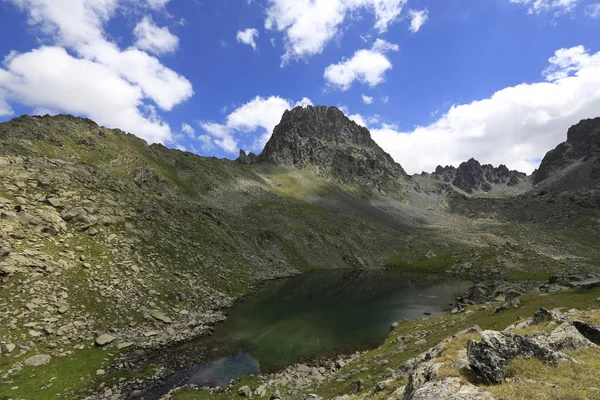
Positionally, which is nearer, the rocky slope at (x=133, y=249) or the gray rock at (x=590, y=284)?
the rocky slope at (x=133, y=249)

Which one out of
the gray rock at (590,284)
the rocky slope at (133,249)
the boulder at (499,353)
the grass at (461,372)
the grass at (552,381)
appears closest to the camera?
the grass at (552,381)

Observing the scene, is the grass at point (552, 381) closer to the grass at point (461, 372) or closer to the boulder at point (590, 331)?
the grass at point (461, 372)

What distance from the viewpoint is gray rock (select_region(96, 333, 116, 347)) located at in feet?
115

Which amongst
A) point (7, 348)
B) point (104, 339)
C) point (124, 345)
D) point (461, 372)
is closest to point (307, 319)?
point (124, 345)

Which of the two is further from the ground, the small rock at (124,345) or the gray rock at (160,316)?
the gray rock at (160,316)

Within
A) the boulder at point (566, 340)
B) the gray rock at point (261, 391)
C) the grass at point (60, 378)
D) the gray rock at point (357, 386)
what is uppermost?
the boulder at point (566, 340)

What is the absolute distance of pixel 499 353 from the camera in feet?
45.8

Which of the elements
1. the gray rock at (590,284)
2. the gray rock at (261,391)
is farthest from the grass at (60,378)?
the gray rock at (590,284)

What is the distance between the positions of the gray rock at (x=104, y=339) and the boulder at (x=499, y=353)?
37.3m

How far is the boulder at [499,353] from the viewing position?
13.3m

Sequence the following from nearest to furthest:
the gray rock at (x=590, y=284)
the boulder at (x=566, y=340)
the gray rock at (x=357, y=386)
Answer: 1. the boulder at (x=566, y=340)
2. the gray rock at (x=357, y=386)
3. the gray rock at (x=590, y=284)

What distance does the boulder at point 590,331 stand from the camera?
17155mm

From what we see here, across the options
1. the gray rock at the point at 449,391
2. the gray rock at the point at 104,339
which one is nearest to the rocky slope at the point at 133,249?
the gray rock at the point at 104,339

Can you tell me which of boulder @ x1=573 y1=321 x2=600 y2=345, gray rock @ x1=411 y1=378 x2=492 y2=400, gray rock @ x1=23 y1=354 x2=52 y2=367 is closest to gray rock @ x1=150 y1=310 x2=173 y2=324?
gray rock @ x1=23 y1=354 x2=52 y2=367
